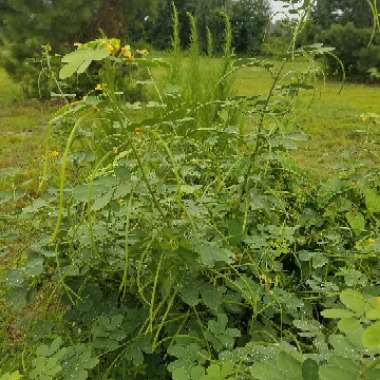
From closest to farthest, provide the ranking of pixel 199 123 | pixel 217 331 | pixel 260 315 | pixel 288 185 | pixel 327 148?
pixel 217 331
pixel 260 315
pixel 288 185
pixel 199 123
pixel 327 148

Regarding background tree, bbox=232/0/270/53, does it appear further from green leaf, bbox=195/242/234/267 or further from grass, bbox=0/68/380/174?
green leaf, bbox=195/242/234/267

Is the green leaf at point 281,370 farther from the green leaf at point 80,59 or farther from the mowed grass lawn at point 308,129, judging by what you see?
the mowed grass lawn at point 308,129

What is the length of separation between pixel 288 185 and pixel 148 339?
971 millimetres

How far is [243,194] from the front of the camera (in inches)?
63.4

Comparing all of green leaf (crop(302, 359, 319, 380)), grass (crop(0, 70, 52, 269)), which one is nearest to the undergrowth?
green leaf (crop(302, 359, 319, 380))

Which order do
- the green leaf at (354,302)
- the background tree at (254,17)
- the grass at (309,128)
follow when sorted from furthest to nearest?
the grass at (309,128)
the background tree at (254,17)
the green leaf at (354,302)

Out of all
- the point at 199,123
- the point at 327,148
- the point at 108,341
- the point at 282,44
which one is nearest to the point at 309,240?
the point at 282,44

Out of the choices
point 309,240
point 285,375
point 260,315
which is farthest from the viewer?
point 309,240

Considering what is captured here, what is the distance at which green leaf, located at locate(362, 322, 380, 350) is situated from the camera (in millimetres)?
617

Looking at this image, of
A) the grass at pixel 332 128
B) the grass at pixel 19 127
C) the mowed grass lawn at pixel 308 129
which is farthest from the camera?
the grass at pixel 19 127

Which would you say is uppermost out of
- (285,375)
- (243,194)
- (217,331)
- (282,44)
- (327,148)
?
(282,44)

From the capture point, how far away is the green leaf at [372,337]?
62 cm

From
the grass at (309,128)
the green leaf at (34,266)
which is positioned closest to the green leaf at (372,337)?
the green leaf at (34,266)

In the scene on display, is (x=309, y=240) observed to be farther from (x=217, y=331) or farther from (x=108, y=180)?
(x=108, y=180)
